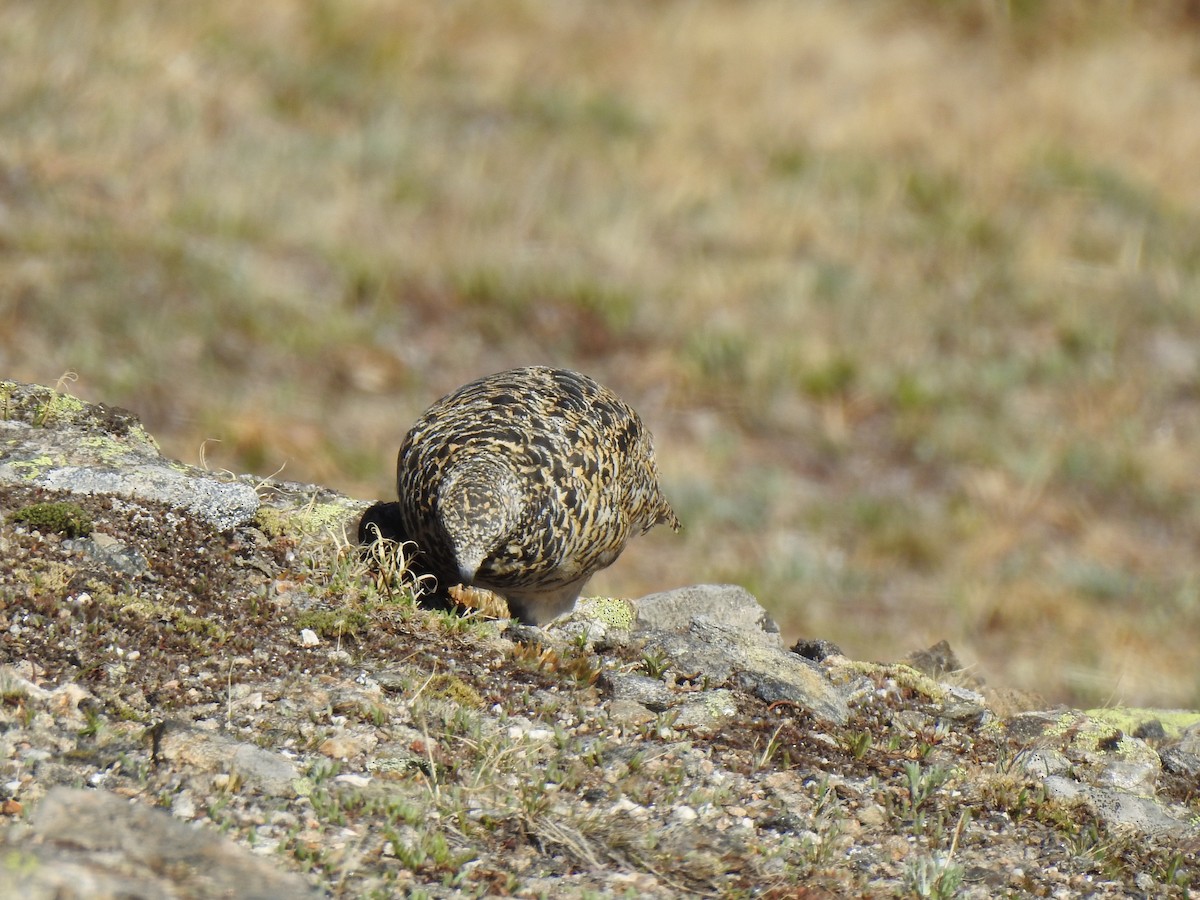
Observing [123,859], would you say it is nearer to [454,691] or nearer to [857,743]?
[454,691]

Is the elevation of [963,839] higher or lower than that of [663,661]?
lower

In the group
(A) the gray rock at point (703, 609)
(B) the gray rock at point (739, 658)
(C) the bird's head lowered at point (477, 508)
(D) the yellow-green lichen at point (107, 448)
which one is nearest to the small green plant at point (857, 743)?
(B) the gray rock at point (739, 658)

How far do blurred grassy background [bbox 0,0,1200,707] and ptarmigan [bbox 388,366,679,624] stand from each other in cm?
313

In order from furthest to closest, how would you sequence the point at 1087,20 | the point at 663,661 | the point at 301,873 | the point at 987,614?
1. the point at 1087,20
2. the point at 987,614
3. the point at 663,661
4. the point at 301,873

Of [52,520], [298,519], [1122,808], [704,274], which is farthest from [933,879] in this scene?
[704,274]

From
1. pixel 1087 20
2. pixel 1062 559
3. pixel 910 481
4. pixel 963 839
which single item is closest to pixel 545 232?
pixel 910 481

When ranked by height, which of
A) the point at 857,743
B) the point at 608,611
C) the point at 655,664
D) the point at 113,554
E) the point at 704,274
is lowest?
the point at 857,743

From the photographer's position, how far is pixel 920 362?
1263cm

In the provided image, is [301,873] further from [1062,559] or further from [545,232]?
[545,232]

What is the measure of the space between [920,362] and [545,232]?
328cm

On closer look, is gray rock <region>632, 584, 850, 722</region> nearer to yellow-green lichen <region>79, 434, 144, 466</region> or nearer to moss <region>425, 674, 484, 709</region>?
moss <region>425, 674, 484, 709</region>

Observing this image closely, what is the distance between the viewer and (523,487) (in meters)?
4.96

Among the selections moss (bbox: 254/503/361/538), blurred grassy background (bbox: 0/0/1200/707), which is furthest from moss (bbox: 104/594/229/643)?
blurred grassy background (bbox: 0/0/1200/707)

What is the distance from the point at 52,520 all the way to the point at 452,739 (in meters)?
1.46
